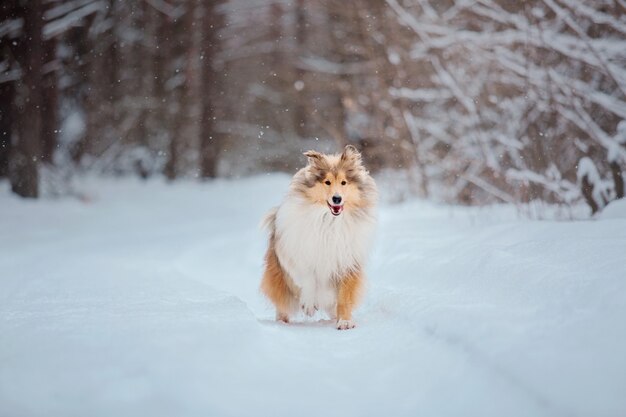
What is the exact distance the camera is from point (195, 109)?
829 inches

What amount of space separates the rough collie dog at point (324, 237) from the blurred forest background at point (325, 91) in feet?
8.36

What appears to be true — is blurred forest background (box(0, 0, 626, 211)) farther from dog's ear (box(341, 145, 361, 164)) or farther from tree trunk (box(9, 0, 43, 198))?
dog's ear (box(341, 145, 361, 164))

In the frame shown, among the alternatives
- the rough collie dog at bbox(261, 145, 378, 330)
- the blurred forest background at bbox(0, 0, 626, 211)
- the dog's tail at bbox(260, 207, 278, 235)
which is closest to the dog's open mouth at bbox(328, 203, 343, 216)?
the rough collie dog at bbox(261, 145, 378, 330)

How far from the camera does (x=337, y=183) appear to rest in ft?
15.8

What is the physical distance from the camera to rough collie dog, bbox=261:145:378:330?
4793 mm

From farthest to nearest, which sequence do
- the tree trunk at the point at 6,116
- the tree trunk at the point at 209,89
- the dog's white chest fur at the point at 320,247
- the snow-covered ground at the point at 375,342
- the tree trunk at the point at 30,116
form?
the tree trunk at the point at 209,89 → the tree trunk at the point at 6,116 → the tree trunk at the point at 30,116 → the dog's white chest fur at the point at 320,247 → the snow-covered ground at the point at 375,342

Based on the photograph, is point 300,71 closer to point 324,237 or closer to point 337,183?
point 337,183

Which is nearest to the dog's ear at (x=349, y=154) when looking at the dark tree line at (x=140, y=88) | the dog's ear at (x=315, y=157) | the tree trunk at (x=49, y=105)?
the dog's ear at (x=315, y=157)

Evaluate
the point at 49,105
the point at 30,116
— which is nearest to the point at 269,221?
the point at 30,116

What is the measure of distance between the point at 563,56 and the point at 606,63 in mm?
1035

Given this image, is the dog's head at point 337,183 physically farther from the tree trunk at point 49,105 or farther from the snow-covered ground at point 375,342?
the tree trunk at point 49,105

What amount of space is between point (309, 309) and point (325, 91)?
50.3ft

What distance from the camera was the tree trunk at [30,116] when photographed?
43.5ft

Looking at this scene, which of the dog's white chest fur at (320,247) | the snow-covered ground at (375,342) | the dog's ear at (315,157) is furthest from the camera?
the dog's ear at (315,157)
